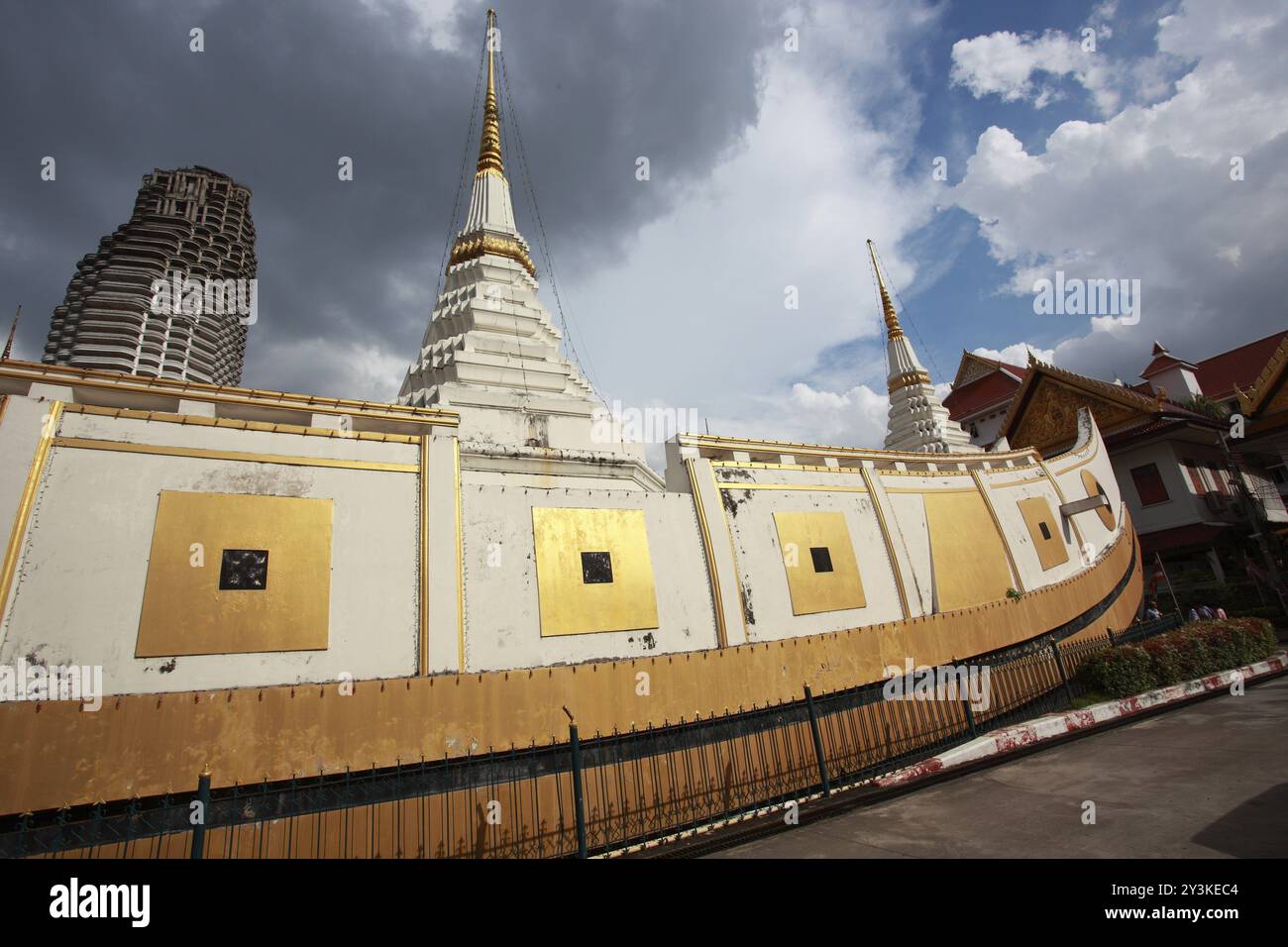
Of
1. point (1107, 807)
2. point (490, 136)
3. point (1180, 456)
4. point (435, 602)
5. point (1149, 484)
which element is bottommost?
point (1107, 807)

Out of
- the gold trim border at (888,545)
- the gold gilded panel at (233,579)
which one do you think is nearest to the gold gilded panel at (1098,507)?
the gold trim border at (888,545)

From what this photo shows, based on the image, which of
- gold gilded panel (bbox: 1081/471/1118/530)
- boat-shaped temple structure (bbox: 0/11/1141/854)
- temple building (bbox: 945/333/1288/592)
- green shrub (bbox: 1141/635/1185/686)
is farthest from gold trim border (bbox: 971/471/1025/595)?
gold gilded panel (bbox: 1081/471/1118/530)

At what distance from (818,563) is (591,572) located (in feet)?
16.5

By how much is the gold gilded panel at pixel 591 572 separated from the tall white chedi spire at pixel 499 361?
2.26 m

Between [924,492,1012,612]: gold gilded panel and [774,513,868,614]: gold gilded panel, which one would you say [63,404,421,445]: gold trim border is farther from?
[924,492,1012,612]: gold gilded panel

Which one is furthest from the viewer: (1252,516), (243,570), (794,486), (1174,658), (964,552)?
(1252,516)

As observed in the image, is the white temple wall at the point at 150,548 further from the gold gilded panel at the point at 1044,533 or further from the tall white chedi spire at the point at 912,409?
the tall white chedi spire at the point at 912,409

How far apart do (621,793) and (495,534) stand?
4.26 m

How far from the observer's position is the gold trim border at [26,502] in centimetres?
661

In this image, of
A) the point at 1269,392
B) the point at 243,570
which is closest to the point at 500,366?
the point at 243,570

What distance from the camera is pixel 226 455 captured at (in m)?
8.37

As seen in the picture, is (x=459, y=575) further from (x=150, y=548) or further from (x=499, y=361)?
(x=499, y=361)

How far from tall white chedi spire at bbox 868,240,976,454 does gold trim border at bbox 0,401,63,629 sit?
2586 centimetres

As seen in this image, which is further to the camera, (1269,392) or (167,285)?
(167,285)
